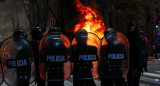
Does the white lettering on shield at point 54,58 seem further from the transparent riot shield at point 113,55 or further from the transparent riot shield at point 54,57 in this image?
the transparent riot shield at point 113,55

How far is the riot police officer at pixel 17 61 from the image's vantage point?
477 cm

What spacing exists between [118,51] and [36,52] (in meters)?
2.30

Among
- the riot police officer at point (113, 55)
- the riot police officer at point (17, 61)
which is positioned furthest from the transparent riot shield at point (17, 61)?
the riot police officer at point (113, 55)

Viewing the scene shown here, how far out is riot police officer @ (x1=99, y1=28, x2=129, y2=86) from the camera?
5258mm

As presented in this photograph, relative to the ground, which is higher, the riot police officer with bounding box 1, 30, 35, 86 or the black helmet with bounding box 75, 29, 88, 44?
the black helmet with bounding box 75, 29, 88, 44

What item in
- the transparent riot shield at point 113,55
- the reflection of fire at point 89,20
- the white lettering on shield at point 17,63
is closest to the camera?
the white lettering on shield at point 17,63

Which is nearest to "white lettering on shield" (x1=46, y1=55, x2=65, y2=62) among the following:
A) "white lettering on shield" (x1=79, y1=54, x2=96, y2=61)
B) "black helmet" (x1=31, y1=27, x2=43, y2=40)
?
"white lettering on shield" (x1=79, y1=54, x2=96, y2=61)

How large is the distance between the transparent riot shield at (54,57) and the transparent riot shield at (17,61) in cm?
28

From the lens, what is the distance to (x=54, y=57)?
4832mm

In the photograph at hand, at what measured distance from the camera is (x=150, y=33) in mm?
26641

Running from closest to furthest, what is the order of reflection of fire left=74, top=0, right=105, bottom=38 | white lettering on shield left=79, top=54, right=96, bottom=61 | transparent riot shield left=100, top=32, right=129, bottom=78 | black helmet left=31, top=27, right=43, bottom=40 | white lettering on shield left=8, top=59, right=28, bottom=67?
white lettering on shield left=8, top=59, right=28, bottom=67, white lettering on shield left=79, top=54, right=96, bottom=61, transparent riot shield left=100, top=32, right=129, bottom=78, black helmet left=31, top=27, right=43, bottom=40, reflection of fire left=74, top=0, right=105, bottom=38

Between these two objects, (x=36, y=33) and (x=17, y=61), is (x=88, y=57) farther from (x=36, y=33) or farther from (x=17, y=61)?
(x=36, y=33)

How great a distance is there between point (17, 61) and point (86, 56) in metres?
1.35

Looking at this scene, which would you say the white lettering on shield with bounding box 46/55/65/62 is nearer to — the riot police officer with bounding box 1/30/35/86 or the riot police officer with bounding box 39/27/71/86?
the riot police officer with bounding box 39/27/71/86
